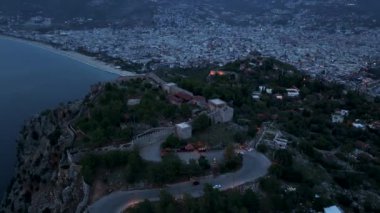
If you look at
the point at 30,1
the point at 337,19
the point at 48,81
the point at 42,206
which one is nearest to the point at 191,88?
the point at 42,206

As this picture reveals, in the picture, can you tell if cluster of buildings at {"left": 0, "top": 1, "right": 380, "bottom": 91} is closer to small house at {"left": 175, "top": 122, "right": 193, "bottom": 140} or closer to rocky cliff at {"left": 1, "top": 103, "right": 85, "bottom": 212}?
rocky cliff at {"left": 1, "top": 103, "right": 85, "bottom": 212}

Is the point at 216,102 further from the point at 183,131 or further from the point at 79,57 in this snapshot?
the point at 79,57

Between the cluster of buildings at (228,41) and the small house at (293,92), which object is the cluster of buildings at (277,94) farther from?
the cluster of buildings at (228,41)

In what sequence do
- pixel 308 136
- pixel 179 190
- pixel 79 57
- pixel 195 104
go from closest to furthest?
pixel 179 190, pixel 308 136, pixel 195 104, pixel 79 57

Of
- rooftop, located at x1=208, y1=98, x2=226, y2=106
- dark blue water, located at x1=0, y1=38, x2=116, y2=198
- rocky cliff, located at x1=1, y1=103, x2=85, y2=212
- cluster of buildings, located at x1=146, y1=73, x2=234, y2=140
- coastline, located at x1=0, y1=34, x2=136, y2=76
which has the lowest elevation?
dark blue water, located at x1=0, y1=38, x2=116, y2=198

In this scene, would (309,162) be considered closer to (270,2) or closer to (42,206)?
(42,206)

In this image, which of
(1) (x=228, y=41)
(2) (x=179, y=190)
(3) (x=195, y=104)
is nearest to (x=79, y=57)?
(1) (x=228, y=41)

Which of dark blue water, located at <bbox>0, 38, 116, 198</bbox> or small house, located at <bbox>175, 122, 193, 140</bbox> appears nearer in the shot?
small house, located at <bbox>175, 122, 193, 140</bbox>

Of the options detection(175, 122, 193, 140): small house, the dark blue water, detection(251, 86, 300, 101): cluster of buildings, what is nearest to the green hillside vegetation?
detection(251, 86, 300, 101): cluster of buildings
